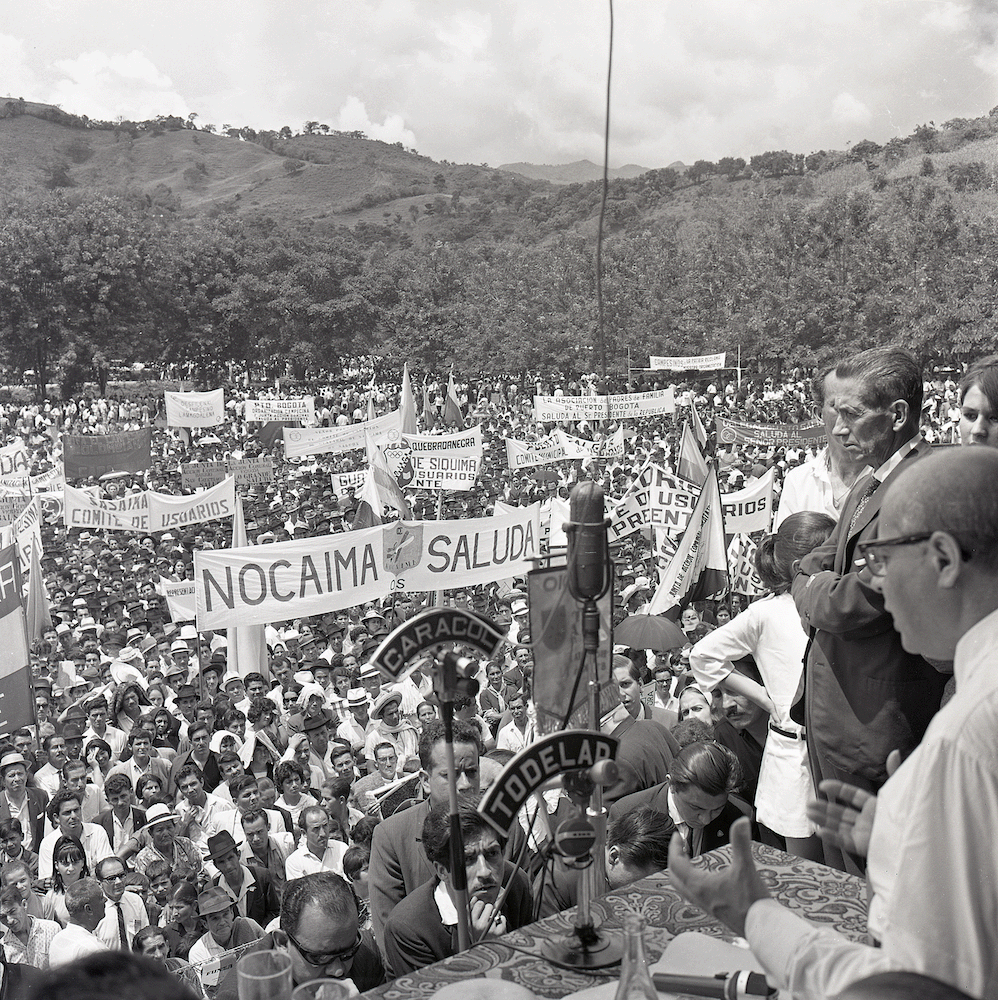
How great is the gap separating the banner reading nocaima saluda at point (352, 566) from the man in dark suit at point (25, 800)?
210 centimetres

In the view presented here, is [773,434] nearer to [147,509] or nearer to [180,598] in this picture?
[147,509]

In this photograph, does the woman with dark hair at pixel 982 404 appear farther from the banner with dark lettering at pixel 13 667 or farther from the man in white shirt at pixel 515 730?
the banner with dark lettering at pixel 13 667

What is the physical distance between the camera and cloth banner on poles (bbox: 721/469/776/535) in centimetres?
1221

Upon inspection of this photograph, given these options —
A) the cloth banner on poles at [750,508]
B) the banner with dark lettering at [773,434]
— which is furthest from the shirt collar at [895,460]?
the banner with dark lettering at [773,434]

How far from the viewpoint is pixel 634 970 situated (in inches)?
76.7

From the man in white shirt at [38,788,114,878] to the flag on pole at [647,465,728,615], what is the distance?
16.2ft

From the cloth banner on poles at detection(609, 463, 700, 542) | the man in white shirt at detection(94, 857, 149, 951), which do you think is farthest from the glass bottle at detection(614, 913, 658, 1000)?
the cloth banner on poles at detection(609, 463, 700, 542)

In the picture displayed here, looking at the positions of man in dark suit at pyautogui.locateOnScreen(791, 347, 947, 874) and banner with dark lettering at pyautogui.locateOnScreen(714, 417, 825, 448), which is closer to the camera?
man in dark suit at pyautogui.locateOnScreen(791, 347, 947, 874)

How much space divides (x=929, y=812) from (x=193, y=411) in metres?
26.2

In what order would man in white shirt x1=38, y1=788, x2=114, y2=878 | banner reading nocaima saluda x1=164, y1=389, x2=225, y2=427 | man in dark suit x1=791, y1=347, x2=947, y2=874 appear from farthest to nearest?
1. banner reading nocaima saluda x1=164, y1=389, x2=225, y2=427
2. man in white shirt x1=38, y1=788, x2=114, y2=878
3. man in dark suit x1=791, y1=347, x2=947, y2=874

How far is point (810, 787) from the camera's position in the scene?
3.69 m

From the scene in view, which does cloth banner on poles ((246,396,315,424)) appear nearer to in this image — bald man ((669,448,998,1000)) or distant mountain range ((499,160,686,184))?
bald man ((669,448,998,1000))

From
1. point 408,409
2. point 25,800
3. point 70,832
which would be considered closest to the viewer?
point 70,832

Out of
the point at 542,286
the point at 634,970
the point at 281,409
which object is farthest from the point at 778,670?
the point at 542,286
